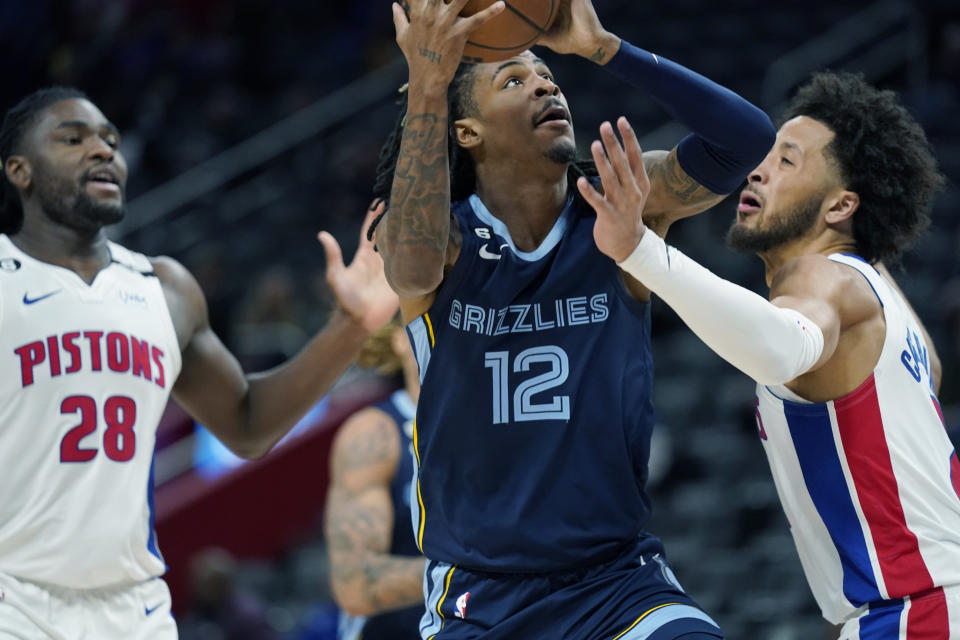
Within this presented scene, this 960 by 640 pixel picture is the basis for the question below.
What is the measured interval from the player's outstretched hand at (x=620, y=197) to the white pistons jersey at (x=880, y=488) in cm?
81

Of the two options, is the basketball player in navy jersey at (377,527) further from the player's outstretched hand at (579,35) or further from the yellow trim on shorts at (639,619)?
the player's outstretched hand at (579,35)

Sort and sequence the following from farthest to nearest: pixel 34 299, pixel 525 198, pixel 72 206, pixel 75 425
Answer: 1. pixel 72 206
2. pixel 34 299
3. pixel 75 425
4. pixel 525 198

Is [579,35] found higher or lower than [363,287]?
higher

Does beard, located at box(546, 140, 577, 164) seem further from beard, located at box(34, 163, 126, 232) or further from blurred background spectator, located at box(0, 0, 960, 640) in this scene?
blurred background spectator, located at box(0, 0, 960, 640)

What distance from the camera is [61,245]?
14.1ft

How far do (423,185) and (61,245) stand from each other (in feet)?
5.61

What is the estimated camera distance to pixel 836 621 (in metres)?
3.52

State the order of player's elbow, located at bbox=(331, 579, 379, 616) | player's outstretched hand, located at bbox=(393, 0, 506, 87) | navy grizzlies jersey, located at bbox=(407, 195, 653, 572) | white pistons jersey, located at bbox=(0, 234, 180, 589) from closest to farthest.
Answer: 1. player's outstretched hand, located at bbox=(393, 0, 506, 87)
2. navy grizzlies jersey, located at bbox=(407, 195, 653, 572)
3. white pistons jersey, located at bbox=(0, 234, 180, 589)
4. player's elbow, located at bbox=(331, 579, 379, 616)

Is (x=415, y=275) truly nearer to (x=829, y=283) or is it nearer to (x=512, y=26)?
(x=512, y=26)

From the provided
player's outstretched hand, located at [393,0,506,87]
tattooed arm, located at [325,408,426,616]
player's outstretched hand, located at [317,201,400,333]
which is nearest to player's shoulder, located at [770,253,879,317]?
player's outstretched hand, located at [393,0,506,87]

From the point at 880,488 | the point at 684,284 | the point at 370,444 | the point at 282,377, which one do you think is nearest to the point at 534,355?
the point at 684,284

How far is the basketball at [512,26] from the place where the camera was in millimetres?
3164

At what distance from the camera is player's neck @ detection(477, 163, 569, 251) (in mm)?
3568

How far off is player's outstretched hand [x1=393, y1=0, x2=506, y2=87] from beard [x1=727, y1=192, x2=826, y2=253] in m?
1.15
